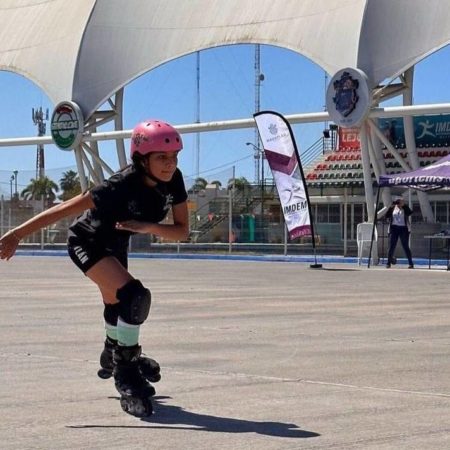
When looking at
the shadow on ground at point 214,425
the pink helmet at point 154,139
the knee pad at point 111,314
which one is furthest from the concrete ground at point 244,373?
the pink helmet at point 154,139

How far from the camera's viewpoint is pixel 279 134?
2497 centimetres

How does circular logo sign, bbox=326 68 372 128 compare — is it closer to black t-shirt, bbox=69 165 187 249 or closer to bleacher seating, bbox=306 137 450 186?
bleacher seating, bbox=306 137 450 186

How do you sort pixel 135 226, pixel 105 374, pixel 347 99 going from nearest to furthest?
pixel 135 226 < pixel 105 374 < pixel 347 99

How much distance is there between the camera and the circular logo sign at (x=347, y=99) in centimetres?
2923

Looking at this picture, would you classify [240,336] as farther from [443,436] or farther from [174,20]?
[174,20]

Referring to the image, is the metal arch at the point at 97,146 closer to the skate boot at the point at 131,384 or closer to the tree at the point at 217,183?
the tree at the point at 217,183

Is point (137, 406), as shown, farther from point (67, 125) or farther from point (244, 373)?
point (67, 125)

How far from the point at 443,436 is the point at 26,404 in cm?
228

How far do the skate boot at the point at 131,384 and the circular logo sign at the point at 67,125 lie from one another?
31040 millimetres

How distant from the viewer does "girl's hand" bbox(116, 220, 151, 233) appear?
6172 millimetres

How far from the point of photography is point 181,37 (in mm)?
35531

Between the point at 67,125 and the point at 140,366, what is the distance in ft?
103

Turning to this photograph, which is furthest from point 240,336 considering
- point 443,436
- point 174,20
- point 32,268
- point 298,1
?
point 174,20

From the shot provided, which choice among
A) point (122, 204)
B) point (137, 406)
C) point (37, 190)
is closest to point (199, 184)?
point (37, 190)
